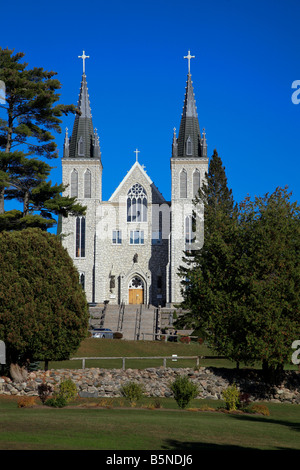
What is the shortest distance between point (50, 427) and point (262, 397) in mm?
14664

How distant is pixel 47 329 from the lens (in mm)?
23703

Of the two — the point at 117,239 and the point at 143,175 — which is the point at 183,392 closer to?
the point at 117,239

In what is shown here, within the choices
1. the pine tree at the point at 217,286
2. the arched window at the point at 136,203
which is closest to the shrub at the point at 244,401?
the pine tree at the point at 217,286

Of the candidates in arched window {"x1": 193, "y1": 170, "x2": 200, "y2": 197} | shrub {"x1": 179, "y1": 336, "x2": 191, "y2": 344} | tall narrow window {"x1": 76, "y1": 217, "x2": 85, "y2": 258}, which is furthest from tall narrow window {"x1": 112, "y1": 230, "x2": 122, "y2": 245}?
shrub {"x1": 179, "y1": 336, "x2": 191, "y2": 344}

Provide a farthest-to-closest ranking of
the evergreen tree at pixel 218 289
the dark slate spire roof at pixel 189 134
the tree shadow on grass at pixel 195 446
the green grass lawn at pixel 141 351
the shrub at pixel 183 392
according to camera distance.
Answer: the dark slate spire roof at pixel 189 134 < the green grass lawn at pixel 141 351 < the evergreen tree at pixel 218 289 < the shrub at pixel 183 392 < the tree shadow on grass at pixel 195 446

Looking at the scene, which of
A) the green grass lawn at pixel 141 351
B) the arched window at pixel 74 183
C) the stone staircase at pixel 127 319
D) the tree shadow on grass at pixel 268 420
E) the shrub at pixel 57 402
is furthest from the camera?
the arched window at pixel 74 183

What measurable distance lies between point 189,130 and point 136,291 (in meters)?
18.0

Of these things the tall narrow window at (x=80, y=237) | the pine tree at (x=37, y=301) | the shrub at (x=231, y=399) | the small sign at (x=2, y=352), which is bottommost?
the shrub at (x=231, y=399)

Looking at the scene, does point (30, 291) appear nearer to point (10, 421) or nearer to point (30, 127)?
point (10, 421)

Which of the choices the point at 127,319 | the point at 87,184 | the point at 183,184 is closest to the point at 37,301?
the point at 127,319

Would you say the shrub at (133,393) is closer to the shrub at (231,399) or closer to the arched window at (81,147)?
the shrub at (231,399)

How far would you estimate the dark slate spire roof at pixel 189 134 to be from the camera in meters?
64.2

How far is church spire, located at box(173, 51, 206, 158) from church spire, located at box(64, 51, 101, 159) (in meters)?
8.95
